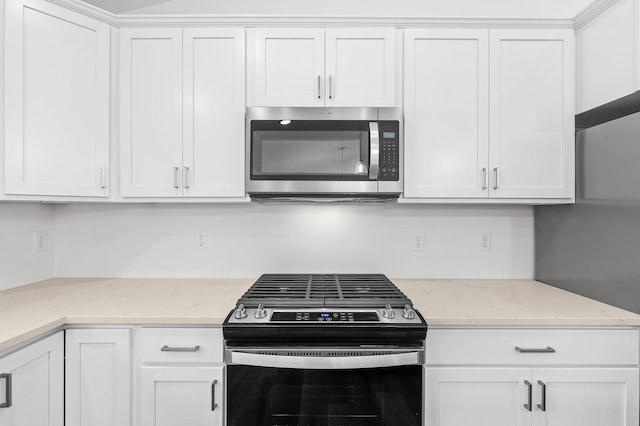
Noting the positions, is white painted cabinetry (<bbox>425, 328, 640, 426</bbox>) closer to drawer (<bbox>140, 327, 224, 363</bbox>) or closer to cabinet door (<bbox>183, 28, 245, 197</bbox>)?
drawer (<bbox>140, 327, 224, 363</bbox>)

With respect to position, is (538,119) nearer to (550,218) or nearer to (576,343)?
(550,218)

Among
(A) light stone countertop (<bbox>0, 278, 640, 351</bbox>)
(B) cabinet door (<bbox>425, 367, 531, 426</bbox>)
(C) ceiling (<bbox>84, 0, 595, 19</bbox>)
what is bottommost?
(B) cabinet door (<bbox>425, 367, 531, 426</bbox>)

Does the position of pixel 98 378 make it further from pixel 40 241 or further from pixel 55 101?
pixel 55 101

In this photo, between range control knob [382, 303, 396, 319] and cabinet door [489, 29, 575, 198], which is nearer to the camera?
range control knob [382, 303, 396, 319]

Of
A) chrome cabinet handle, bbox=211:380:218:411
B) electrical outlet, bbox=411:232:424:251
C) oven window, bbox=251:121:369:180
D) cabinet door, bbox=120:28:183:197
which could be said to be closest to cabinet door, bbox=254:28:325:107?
oven window, bbox=251:121:369:180

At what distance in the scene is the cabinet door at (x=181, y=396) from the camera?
1.46 m

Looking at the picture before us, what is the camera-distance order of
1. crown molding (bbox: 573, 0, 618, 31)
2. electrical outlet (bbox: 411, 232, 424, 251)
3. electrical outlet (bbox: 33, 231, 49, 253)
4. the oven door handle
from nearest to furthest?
the oven door handle → crown molding (bbox: 573, 0, 618, 31) → electrical outlet (bbox: 33, 231, 49, 253) → electrical outlet (bbox: 411, 232, 424, 251)

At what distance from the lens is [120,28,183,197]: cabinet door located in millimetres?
1869

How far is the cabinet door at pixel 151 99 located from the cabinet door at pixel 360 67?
0.76 metres

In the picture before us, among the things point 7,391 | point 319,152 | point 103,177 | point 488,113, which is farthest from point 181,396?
point 488,113

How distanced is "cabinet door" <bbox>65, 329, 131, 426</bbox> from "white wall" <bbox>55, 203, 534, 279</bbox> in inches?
30.3

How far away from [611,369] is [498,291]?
1.80 ft

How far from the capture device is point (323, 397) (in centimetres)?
143

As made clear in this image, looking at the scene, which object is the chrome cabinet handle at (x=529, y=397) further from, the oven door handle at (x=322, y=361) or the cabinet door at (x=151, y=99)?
the cabinet door at (x=151, y=99)
